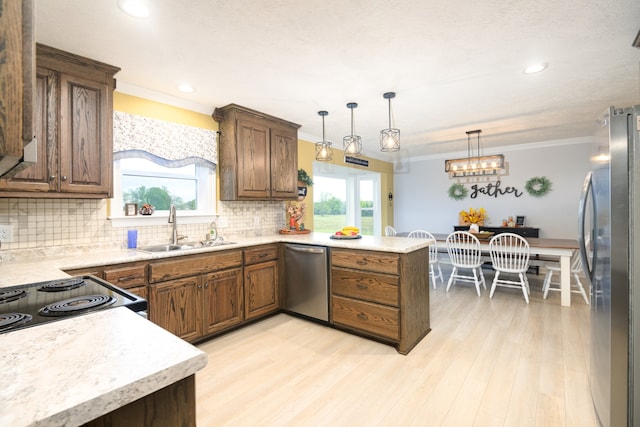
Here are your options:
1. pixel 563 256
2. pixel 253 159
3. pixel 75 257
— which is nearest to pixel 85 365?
pixel 75 257

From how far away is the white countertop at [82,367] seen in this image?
55 cm

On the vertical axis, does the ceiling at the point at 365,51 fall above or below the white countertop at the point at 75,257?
above

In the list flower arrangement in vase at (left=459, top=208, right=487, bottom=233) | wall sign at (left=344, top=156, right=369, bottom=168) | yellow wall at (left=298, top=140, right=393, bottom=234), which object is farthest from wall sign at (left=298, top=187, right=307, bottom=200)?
flower arrangement in vase at (left=459, top=208, right=487, bottom=233)

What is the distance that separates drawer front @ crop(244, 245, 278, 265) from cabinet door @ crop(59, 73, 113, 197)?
1321 mm

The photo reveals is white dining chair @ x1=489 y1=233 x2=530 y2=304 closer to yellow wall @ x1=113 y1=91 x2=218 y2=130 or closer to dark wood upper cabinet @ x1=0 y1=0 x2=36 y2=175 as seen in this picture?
yellow wall @ x1=113 y1=91 x2=218 y2=130

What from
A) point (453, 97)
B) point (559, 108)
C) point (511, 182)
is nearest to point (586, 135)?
point (511, 182)

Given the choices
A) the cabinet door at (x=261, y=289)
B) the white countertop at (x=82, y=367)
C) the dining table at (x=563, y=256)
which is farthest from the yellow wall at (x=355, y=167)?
the white countertop at (x=82, y=367)

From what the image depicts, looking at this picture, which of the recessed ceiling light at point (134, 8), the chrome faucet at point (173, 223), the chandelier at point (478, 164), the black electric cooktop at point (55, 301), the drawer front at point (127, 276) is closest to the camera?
the black electric cooktop at point (55, 301)

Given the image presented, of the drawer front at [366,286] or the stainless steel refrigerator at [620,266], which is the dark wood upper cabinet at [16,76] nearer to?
the stainless steel refrigerator at [620,266]

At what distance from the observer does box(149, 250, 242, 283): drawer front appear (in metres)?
2.51

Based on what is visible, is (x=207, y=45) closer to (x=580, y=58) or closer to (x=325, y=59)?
(x=325, y=59)

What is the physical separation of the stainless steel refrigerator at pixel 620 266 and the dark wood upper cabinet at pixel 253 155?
3067 mm

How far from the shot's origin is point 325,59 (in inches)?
95.0

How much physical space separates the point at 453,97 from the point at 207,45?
8.14 feet
